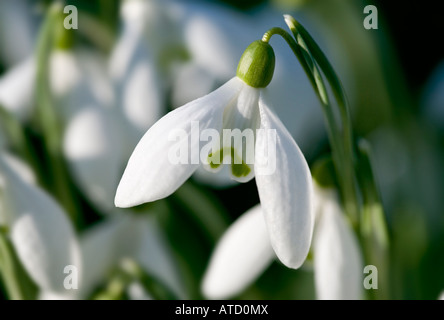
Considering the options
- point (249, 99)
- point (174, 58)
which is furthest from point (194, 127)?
point (174, 58)

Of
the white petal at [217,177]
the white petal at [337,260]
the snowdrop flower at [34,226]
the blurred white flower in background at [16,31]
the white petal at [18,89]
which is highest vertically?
the blurred white flower in background at [16,31]

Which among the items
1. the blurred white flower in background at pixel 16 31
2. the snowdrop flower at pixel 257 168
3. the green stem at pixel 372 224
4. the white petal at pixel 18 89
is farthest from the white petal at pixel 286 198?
the blurred white flower in background at pixel 16 31

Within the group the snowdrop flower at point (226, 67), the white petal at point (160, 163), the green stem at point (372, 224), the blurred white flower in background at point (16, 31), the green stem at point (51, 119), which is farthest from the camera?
the blurred white flower in background at point (16, 31)

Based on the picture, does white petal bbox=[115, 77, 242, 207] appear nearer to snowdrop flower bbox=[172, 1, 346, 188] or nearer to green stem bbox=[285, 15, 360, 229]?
green stem bbox=[285, 15, 360, 229]

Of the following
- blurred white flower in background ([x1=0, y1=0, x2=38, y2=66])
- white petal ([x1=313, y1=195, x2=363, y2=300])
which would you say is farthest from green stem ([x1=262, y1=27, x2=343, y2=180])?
blurred white flower in background ([x1=0, y1=0, x2=38, y2=66])

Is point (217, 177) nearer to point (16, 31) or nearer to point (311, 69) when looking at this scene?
point (311, 69)

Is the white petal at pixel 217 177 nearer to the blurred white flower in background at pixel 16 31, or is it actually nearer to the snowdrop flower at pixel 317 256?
the snowdrop flower at pixel 317 256
